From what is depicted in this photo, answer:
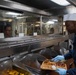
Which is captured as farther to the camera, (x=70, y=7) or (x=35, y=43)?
(x=70, y=7)

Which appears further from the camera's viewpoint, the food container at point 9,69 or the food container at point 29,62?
the food container at point 29,62

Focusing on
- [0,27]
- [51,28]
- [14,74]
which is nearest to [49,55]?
[0,27]

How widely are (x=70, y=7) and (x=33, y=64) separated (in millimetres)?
2028

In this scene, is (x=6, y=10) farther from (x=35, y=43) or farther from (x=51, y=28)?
(x=51, y=28)

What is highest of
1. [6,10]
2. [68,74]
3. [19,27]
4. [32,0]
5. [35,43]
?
[32,0]

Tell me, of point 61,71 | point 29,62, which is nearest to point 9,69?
point 29,62

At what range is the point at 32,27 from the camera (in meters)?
2.99

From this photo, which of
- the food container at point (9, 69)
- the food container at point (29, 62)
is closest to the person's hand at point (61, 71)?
the food container at point (29, 62)

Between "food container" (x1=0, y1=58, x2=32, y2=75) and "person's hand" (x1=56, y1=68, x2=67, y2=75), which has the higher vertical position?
"food container" (x1=0, y1=58, x2=32, y2=75)

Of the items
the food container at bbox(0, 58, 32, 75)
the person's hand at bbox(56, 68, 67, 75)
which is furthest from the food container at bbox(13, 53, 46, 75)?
the person's hand at bbox(56, 68, 67, 75)

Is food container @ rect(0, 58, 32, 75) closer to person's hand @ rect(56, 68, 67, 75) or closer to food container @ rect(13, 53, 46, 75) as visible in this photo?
food container @ rect(13, 53, 46, 75)

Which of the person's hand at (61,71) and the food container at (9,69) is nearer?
the food container at (9,69)

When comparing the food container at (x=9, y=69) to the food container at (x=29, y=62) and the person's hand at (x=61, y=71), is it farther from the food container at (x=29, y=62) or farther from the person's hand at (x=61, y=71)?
the person's hand at (x=61, y=71)

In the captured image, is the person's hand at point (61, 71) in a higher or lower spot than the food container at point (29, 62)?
lower
